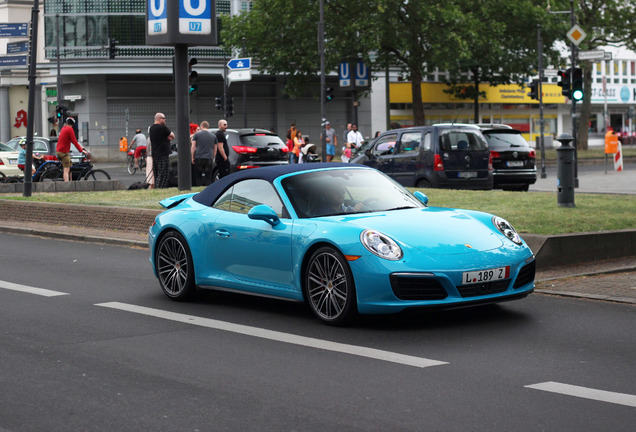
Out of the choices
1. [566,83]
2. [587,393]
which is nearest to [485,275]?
[587,393]

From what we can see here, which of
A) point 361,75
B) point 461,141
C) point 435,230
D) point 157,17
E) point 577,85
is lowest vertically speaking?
point 435,230

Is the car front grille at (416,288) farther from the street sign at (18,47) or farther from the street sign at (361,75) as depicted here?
the street sign at (361,75)

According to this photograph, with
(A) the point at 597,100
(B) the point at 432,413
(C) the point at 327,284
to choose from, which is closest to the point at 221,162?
(C) the point at 327,284

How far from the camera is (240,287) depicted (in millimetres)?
9078

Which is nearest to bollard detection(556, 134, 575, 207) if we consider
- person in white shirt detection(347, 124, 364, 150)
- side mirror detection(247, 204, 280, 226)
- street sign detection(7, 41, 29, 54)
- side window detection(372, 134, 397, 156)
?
side mirror detection(247, 204, 280, 226)

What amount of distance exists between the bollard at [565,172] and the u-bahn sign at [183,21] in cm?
752

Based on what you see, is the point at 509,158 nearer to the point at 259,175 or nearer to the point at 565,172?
the point at 565,172

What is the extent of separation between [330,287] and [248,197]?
1484 mm

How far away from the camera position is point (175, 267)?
9789 millimetres

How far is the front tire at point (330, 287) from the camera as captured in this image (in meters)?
7.98

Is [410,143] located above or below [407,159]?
above

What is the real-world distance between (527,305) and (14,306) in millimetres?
4489

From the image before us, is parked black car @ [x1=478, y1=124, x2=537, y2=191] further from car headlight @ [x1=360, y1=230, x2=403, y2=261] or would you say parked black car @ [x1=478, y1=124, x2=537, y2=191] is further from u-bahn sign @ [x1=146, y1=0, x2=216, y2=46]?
car headlight @ [x1=360, y1=230, x2=403, y2=261]

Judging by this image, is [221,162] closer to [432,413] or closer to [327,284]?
[327,284]
